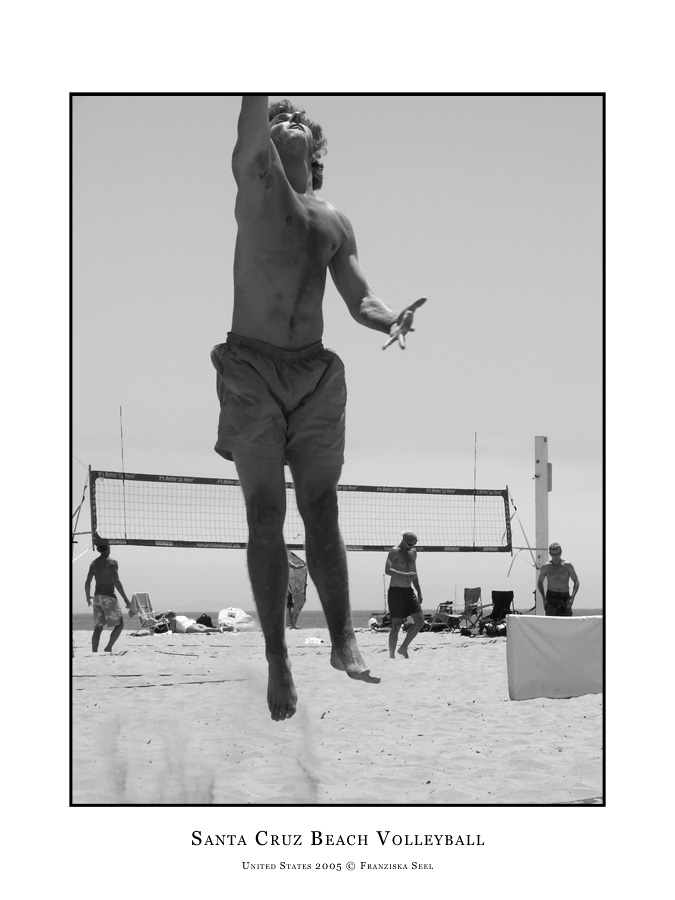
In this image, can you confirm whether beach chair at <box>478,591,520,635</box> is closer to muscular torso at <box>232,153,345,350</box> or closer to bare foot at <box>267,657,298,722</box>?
bare foot at <box>267,657,298,722</box>

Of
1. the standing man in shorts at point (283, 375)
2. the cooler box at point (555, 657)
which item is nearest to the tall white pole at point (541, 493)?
the cooler box at point (555, 657)

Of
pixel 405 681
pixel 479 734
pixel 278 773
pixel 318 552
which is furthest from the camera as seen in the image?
pixel 405 681

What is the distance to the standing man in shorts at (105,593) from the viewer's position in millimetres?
12938

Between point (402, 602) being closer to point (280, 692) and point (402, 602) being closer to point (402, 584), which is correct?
point (402, 584)

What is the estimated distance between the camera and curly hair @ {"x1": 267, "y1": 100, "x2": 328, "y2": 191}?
15.9 ft

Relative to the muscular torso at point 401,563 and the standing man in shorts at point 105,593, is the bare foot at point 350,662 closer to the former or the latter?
the muscular torso at point 401,563

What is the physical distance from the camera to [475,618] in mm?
19156

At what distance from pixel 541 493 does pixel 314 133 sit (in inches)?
327

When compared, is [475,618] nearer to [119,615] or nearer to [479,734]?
[119,615]

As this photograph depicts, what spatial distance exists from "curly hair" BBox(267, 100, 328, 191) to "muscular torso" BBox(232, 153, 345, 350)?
0.29 meters

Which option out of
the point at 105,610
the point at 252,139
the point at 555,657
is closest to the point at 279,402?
the point at 252,139

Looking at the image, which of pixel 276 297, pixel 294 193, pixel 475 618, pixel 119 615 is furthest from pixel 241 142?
pixel 475 618
